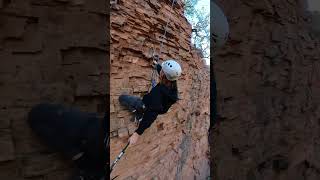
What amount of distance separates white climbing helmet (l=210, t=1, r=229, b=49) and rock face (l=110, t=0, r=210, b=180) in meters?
0.11

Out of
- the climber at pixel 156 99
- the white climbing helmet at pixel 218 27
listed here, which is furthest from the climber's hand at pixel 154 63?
the white climbing helmet at pixel 218 27

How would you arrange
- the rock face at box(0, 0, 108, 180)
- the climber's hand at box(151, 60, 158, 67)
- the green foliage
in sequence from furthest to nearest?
1. the green foliage
2. the climber's hand at box(151, 60, 158, 67)
3. the rock face at box(0, 0, 108, 180)

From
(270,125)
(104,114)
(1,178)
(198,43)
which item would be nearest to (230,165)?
(270,125)

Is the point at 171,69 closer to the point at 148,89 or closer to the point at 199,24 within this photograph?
the point at 148,89

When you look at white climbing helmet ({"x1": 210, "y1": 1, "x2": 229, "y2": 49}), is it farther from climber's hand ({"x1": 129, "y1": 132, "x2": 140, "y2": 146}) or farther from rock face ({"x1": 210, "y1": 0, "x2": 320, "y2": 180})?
climber's hand ({"x1": 129, "y1": 132, "x2": 140, "y2": 146})

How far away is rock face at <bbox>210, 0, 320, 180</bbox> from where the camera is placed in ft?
3.80

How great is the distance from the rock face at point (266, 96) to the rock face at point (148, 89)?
11 cm

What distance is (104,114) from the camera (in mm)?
837

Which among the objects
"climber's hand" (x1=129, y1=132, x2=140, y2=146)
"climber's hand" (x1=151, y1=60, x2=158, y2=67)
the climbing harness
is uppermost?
"climber's hand" (x1=151, y1=60, x2=158, y2=67)

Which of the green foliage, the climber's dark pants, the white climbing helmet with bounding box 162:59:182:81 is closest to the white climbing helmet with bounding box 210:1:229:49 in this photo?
the green foliage

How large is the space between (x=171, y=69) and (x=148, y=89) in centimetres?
8

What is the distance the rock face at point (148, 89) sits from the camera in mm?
841

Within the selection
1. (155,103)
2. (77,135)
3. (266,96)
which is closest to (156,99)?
(155,103)

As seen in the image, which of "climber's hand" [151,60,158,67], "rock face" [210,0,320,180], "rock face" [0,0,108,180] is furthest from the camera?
"rock face" [210,0,320,180]
